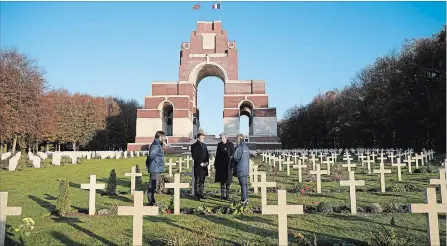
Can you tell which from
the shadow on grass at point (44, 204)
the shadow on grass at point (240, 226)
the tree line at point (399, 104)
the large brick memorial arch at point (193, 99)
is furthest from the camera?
the large brick memorial arch at point (193, 99)

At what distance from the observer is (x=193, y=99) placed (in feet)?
144

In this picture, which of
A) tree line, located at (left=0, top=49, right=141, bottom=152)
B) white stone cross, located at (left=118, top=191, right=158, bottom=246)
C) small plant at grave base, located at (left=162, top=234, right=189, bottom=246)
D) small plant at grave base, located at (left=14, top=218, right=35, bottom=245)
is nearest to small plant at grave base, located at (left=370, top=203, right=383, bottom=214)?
small plant at grave base, located at (left=162, top=234, right=189, bottom=246)

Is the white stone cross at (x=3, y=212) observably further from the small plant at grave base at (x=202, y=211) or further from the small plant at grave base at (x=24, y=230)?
the small plant at grave base at (x=202, y=211)

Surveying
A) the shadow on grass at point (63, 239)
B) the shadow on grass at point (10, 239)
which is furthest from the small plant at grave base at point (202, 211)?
the shadow on grass at point (10, 239)

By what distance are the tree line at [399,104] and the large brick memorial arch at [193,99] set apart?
894 centimetres

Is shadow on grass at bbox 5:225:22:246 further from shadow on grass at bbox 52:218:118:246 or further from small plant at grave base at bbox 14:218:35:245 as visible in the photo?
shadow on grass at bbox 52:218:118:246

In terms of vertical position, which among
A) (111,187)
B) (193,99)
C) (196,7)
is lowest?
(111,187)

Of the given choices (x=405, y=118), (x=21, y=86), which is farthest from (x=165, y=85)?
(x=405, y=118)

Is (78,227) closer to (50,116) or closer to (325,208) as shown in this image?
(325,208)

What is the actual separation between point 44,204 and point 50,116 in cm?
2280

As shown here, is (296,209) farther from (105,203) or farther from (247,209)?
(105,203)

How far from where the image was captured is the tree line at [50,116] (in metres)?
24.6

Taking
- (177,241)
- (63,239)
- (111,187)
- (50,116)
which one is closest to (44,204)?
(111,187)

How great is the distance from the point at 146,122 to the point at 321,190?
3278cm
